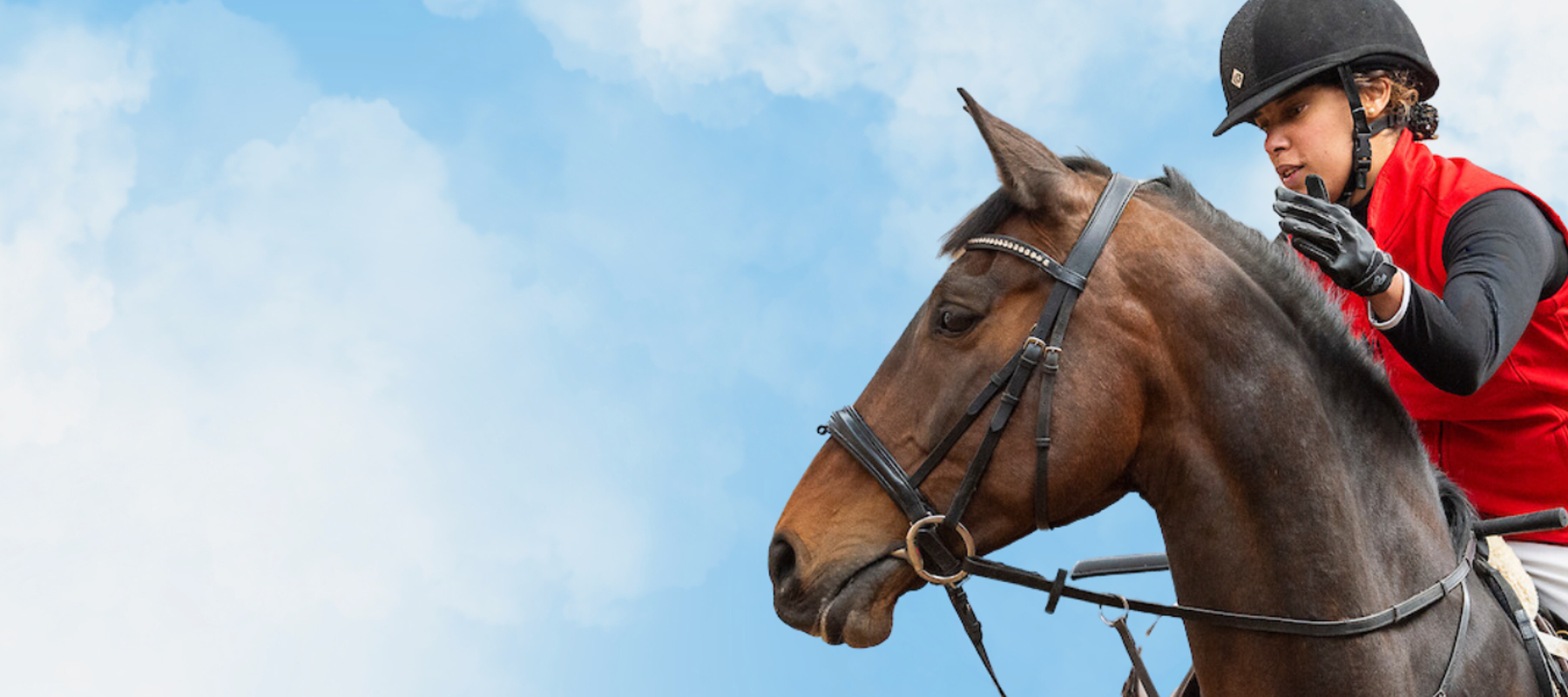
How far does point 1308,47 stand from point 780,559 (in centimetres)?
251

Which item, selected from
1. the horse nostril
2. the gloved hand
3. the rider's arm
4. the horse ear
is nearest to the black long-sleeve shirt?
the rider's arm

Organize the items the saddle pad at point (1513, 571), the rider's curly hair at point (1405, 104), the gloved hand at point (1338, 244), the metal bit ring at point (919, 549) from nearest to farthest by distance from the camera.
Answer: the gloved hand at point (1338, 244), the metal bit ring at point (919, 549), the saddle pad at point (1513, 571), the rider's curly hair at point (1405, 104)

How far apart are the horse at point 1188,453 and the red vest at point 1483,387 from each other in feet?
1.31

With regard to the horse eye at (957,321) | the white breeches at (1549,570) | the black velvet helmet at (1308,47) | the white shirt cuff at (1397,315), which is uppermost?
the black velvet helmet at (1308,47)

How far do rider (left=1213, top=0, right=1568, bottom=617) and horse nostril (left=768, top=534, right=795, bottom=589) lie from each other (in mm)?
1704

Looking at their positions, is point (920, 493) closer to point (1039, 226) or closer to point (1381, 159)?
point (1039, 226)

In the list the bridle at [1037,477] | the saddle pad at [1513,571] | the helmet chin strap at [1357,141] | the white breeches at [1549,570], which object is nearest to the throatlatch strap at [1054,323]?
the bridle at [1037,477]

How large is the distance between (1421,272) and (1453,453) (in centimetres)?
70

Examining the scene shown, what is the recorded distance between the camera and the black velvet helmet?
394cm

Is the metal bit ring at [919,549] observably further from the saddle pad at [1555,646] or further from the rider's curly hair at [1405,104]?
the rider's curly hair at [1405,104]

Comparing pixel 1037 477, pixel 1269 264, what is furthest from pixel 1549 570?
A: pixel 1037 477

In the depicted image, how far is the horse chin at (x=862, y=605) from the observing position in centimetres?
337

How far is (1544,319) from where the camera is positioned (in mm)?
3621

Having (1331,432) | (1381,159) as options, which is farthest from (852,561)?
(1381,159)
